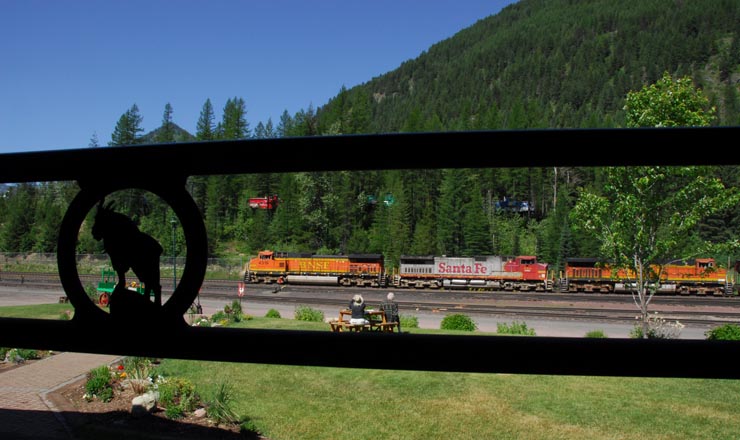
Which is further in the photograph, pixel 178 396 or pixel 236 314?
pixel 236 314

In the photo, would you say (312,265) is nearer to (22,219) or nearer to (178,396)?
(22,219)

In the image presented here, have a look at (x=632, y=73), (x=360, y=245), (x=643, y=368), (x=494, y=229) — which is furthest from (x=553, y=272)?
(x=632, y=73)

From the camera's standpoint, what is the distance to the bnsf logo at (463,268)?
36.6 meters

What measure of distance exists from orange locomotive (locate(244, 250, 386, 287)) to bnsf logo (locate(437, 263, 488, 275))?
4.17 metres

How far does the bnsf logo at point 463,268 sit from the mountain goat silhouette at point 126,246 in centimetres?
Answer: 3541

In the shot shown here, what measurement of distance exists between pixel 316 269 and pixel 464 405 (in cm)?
3009

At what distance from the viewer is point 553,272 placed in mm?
34406

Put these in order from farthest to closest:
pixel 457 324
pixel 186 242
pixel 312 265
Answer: pixel 312 265, pixel 457 324, pixel 186 242

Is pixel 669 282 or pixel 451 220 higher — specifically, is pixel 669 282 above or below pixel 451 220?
below

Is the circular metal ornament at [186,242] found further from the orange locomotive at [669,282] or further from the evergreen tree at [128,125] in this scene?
the evergreen tree at [128,125]

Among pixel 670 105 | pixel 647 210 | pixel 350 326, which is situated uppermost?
pixel 670 105

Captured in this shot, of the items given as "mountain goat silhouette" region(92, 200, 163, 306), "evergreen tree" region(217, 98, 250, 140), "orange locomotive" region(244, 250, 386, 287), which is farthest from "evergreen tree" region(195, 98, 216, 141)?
"mountain goat silhouette" region(92, 200, 163, 306)

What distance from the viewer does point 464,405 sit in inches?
377

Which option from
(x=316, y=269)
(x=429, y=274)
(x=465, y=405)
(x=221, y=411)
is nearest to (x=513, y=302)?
(x=429, y=274)
